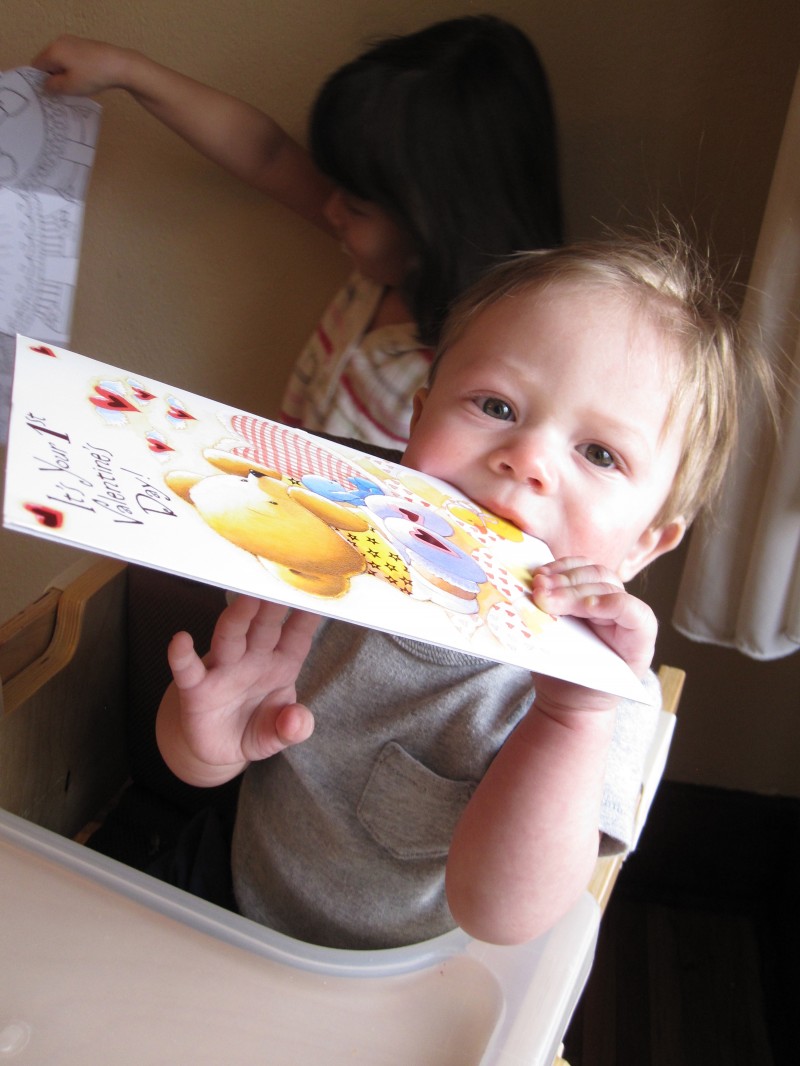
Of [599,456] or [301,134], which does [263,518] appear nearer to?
[599,456]

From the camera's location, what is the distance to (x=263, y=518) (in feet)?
1.44

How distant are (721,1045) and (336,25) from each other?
1.29 metres

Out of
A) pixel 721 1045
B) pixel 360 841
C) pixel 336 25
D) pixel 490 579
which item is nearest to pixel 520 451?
pixel 490 579

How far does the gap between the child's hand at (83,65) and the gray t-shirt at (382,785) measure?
0.65 meters

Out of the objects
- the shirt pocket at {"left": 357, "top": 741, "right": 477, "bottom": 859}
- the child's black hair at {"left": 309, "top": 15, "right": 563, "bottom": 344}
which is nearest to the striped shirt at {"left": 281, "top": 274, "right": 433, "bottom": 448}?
the child's black hair at {"left": 309, "top": 15, "right": 563, "bottom": 344}

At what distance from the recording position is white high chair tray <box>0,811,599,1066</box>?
51 cm

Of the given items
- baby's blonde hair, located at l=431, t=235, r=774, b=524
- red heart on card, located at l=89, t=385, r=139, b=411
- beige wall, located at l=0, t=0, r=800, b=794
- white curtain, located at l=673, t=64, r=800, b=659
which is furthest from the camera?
beige wall, located at l=0, t=0, r=800, b=794

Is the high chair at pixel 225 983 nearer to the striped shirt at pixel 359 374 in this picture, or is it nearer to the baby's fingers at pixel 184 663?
the baby's fingers at pixel 184 663

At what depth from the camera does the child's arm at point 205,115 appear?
3.23 feet

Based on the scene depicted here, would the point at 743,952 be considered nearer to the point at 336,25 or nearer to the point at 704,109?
Result: the point at 704,109

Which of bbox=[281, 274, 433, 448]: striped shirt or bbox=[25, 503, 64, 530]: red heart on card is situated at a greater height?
bbox=[25, 503, 64, 530]: red heart on card

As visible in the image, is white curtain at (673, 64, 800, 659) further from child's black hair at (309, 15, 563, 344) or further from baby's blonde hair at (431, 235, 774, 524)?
child's black hair at (309, 15, 563, 344)

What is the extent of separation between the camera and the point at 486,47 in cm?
93

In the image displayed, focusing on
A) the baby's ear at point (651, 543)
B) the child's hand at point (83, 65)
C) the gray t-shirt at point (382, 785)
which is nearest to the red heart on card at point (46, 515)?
the gray t-shirt at point (382, 785)
